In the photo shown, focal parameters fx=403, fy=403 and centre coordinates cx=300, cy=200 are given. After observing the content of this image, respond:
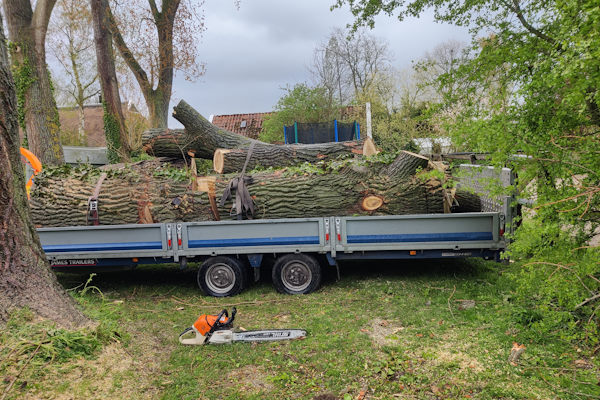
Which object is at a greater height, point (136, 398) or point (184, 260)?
point (184, 260)

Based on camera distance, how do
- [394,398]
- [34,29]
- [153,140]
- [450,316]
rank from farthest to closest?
[34,29] → [153,140] → [450,316] → [394,398]

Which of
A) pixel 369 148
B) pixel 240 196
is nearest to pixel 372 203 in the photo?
pixel 369 148

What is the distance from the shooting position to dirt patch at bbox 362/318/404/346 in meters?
4.20

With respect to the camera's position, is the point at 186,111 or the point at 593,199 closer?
the point at 593,199

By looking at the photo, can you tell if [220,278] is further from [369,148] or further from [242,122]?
[242,122]

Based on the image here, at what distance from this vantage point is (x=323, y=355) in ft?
12.9

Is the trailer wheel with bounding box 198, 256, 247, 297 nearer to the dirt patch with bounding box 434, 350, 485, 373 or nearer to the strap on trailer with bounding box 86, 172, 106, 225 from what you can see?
the strap on trailer with bounding box 86, 172, 106, 225

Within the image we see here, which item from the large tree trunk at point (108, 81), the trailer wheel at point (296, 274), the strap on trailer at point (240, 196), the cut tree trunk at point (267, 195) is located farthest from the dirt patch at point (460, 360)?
the large tree trunk at point (108, 81)

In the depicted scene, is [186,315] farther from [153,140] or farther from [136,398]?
[153,140]

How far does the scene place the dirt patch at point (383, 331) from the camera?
420 centimetres

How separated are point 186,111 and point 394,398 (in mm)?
6551

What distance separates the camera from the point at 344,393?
10.8ft

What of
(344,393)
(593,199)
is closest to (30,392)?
(344,393)

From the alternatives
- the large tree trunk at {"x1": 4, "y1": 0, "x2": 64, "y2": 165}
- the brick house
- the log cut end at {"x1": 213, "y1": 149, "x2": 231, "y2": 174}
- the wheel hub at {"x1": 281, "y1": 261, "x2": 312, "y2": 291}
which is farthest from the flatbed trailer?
the brick house
